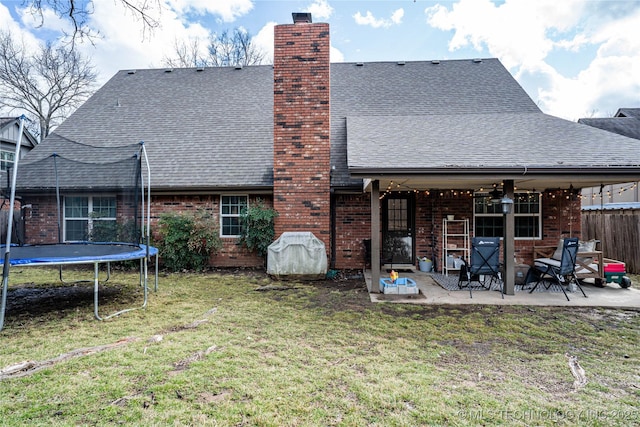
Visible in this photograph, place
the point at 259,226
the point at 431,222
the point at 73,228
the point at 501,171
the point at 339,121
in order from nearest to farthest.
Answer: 1. the point at 501,171
2. the point at 259,226
3. the point at 431,222
4. the point at 73,228
5. the point at 339,121

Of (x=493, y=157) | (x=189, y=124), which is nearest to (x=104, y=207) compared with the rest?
(x=189, y=124)

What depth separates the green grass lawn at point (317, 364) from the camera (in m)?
2.42

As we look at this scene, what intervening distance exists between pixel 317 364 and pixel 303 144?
5.87 metres

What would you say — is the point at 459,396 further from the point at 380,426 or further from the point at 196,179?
the point at 196,179

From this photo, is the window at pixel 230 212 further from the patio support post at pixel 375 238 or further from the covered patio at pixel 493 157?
the patio support post at pixel 375 238

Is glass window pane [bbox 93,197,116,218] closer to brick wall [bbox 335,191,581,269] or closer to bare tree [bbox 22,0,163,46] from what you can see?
bare tree [bbox 22,0,163,46]

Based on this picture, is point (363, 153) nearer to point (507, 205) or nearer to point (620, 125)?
point (507, 205)

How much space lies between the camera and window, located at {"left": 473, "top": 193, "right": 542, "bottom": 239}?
8.55 m

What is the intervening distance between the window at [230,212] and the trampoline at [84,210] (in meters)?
1.81

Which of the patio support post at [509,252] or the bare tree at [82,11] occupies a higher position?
the bare tree at [82,11]

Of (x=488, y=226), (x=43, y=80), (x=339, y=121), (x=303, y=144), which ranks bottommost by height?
(x=488, y=226)

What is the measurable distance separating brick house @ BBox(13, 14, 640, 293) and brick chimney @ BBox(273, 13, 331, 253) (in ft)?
0.08

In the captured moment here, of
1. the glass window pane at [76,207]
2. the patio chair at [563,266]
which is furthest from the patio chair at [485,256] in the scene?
the glass window pane at [76,207]

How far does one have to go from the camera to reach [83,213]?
866 cm
